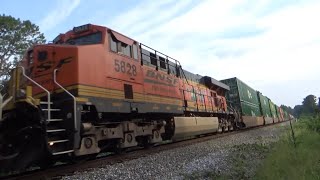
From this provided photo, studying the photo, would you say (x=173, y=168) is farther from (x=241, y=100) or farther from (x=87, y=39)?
(x=241, y=100)

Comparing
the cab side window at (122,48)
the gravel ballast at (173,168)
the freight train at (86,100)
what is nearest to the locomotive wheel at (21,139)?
the freight train at (86,100)

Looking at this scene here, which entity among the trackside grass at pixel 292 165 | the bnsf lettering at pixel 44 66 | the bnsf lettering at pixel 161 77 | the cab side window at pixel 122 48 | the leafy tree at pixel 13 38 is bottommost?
the trackside grass at pixel 292 165

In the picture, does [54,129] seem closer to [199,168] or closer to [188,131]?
[199,168]

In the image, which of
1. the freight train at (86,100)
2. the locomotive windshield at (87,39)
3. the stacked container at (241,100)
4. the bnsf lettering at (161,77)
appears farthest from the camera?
the stacked container at (241,100)

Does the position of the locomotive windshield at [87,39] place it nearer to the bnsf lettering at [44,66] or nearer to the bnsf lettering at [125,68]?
the bnsf lettering at [125,68]

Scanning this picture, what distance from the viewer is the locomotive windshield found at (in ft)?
31.4

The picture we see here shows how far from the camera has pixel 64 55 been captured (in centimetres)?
877

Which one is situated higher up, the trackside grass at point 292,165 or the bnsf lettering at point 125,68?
the bnsf lettering at point 125,68

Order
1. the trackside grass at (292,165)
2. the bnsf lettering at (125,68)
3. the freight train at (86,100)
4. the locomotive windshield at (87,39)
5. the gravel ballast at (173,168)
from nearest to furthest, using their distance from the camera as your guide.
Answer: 1. the trackside grass at (292,165)
2. the gravel ballast at (173,168)
3. the freight train at (86,100)
4. the locomotive windshield at (87,39)
5. the bnsf lettering at (125,68)

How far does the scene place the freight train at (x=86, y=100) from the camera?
7.57 m

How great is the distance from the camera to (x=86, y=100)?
855 centimetres

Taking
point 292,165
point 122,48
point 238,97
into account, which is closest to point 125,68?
point 122,48

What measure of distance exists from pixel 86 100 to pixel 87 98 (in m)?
0.11

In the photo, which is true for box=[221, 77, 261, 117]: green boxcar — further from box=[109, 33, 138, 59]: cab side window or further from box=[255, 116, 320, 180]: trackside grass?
box=[109, 33, 138, 59]: cab side window
